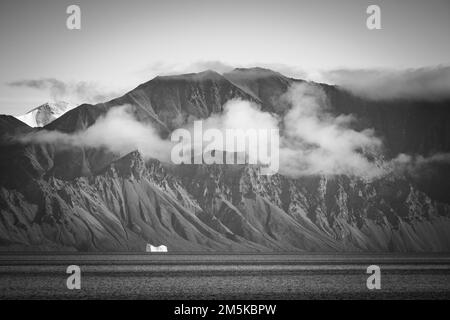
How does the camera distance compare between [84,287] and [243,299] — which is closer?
[243,299]
